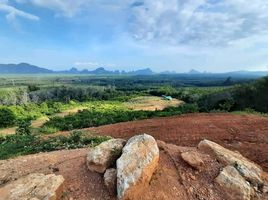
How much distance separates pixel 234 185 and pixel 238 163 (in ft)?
2.92

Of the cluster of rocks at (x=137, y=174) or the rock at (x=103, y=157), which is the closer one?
the cluster of rocks at (x=137, y=174)

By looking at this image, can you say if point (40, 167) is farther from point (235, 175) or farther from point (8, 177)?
point (235, 175)

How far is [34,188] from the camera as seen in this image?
679 cm

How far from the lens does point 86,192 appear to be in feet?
22.6

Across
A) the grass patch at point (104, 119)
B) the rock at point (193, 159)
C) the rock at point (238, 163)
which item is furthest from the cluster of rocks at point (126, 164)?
the grass patch at point (104, 119)

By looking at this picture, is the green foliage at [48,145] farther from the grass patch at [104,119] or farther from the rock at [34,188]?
the grass patch at [104,119]

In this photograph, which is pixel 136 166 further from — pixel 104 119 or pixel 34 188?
pixel 104 119

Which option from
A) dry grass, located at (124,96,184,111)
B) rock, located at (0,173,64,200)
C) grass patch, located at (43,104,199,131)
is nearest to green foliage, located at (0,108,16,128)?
grass patch, located at (43,104,199,131)

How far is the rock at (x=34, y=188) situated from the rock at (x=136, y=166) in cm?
125

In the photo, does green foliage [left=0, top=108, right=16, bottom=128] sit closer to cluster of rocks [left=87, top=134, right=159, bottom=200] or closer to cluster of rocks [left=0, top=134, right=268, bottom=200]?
cluster of rocks [left=0, top=134, right=268, bottom=200]

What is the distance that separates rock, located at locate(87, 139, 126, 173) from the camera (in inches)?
289

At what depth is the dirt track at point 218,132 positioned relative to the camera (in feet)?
35.8

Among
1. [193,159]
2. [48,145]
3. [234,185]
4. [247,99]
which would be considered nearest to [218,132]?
[193,159]

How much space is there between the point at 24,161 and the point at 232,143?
6640mm
